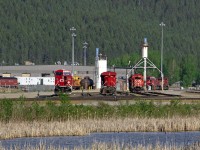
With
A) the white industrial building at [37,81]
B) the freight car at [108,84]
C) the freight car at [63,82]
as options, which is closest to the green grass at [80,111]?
the freight car at [108,84]

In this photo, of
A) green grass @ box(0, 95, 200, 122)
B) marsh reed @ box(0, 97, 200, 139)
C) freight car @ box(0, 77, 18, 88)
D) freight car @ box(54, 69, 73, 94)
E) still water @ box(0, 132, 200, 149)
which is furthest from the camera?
freight car @ box(0, 77, 18, 88)

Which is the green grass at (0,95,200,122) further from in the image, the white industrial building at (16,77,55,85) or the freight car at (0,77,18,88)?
the white industrial building at (16,77,55,85)

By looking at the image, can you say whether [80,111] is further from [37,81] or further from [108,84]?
[37,81]

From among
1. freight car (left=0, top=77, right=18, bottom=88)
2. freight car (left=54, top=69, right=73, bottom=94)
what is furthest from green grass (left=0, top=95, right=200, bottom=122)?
freight car (left=0, top=77, right=18, bottom=88)

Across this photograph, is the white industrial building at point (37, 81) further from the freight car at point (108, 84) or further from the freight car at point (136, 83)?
the freight car at point (108, 84)

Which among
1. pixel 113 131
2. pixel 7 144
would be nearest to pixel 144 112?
pixel 113 131

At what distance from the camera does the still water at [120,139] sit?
1743 inches

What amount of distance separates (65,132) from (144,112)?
39.9ft

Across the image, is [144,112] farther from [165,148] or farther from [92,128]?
[165,148]

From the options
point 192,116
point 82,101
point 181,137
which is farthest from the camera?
point 82,101

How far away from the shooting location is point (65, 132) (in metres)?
46.8

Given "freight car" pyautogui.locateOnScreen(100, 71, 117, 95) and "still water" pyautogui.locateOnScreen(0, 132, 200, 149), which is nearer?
"still water" pyautogui.locateOnScreen(0, 132, 200, 149)

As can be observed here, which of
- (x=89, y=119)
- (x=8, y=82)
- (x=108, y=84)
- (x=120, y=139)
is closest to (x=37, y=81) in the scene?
(x=8, y=82)

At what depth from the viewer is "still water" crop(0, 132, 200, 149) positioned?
4428 cm
